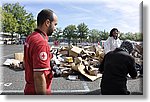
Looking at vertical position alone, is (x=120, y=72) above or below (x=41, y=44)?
below

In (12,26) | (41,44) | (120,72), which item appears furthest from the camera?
(12,26)

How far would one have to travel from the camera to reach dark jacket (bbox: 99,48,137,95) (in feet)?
4.57

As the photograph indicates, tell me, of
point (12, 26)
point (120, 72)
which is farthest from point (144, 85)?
point (12, 26)

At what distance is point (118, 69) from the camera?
1.41m

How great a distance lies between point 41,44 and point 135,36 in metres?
1.01

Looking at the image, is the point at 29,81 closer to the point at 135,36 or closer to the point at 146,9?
the point at 135,36

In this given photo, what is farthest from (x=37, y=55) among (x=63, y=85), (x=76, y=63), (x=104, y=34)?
(x=76, y=63)

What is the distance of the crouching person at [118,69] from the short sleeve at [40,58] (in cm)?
54

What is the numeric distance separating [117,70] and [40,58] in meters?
0.60

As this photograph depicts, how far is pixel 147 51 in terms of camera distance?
1812 mm

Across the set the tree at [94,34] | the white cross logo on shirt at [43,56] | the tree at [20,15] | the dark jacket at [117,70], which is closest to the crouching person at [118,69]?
the dark jacket at [117,70]

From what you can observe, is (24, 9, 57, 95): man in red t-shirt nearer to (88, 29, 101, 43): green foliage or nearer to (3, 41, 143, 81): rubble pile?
(88, 29, 101, 43): green foliage

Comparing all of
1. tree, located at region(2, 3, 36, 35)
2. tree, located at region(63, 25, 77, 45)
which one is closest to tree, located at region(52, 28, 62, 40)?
tree, located at region(63, 25, 77, 45)

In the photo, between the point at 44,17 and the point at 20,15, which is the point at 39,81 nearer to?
the point at 44,17
